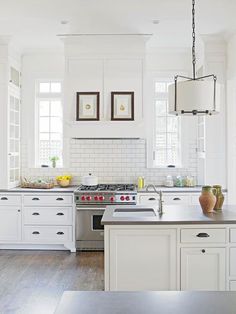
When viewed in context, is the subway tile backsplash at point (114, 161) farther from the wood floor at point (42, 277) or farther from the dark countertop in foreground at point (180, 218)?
the dark countertop in foreground at point (180, 218)

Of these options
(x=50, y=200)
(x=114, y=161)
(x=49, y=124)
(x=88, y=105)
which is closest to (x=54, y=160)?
(x=49, y=124)

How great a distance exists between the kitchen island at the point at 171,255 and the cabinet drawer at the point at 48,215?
2.42 metres

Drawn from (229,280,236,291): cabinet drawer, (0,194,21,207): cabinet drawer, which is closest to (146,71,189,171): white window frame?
(0,194,21,207): cabinet drawer

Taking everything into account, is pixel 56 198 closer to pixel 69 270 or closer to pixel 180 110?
pixel 69 270

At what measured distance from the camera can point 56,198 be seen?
5.39 metres

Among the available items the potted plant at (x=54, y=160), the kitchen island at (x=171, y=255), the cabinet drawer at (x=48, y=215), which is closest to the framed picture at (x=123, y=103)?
the potted plant at (x=54, y=160)

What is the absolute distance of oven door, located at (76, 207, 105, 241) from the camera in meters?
5.24

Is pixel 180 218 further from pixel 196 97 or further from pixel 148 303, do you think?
pixel 148 303

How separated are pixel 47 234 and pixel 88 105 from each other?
2.05m

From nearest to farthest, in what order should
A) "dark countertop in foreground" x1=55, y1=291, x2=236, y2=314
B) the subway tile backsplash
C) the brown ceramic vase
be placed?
"dark countertop in foreground" x1=55, y1=291, x2=236, y2=314 < the brown ceramic vase < the subway tile backsplash

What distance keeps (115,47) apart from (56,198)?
245 cm

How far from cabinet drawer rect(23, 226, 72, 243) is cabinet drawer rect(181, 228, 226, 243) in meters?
2.68

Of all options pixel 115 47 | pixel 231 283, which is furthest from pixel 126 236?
pixel 115 47

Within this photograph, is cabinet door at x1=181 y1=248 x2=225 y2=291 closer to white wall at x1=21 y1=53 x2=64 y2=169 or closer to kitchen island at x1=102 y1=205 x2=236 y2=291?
kitchen island at x1=102 y1=205 x2=236 y2=291
